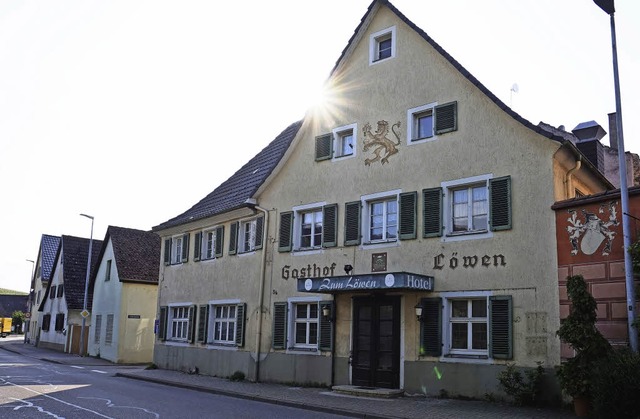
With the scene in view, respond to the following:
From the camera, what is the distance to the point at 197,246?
25.7 meters

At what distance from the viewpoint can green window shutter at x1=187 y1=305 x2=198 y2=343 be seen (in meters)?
24.6

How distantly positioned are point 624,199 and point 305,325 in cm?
1032

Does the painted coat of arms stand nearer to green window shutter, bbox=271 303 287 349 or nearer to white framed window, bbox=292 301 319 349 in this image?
white framed window, bbox=292 301 319 349

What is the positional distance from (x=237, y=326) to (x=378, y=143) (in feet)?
26.5

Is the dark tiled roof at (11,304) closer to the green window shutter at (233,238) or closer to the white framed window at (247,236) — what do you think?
the green window shutter at (233,238)

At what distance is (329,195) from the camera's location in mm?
19641

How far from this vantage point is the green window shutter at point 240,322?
21.7 metres

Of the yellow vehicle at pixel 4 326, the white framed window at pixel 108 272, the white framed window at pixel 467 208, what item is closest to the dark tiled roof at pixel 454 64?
the white framed window at pixel 467 208

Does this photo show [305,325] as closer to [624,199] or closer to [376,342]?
[376,342]

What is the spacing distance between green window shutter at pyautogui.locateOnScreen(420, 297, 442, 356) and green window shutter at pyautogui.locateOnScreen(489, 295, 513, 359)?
140 cm

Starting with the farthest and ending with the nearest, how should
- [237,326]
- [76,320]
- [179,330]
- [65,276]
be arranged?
[65,276], [76,320], [179,330], [237,326]

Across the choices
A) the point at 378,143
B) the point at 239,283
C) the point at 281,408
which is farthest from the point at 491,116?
the point at 239,283

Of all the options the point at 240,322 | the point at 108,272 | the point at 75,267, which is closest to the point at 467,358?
the point at 240,322

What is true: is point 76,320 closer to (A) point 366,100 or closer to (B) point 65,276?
(B) point 65,276
